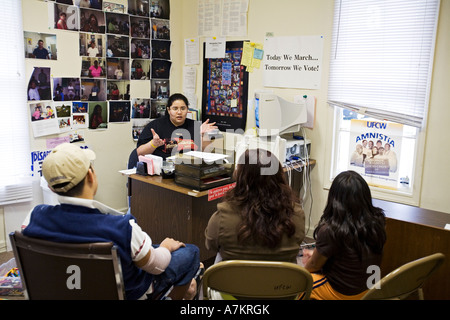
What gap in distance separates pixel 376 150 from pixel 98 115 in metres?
2.70

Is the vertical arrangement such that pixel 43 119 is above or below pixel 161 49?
below

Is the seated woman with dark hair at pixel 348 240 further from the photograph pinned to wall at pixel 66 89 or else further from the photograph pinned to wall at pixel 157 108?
the photograph pinned to wall at pixel 157 108

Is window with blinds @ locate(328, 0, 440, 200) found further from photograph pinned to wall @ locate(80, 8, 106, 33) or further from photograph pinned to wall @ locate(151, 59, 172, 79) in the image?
photograph pinned to wall @ locate(80, 8, 106, 33)

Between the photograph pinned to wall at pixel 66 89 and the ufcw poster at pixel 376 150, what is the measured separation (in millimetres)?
2614

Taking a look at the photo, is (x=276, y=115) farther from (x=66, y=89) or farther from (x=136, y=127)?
(x=66, y=89)

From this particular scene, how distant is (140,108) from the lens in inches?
166

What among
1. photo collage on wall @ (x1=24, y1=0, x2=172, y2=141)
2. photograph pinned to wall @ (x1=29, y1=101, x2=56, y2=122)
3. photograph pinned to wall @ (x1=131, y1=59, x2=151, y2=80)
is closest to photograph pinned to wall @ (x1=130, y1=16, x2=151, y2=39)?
photo collage on wall @ (x1=24, y1=0, x2=172, y2=141)

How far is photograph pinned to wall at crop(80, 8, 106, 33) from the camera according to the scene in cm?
361

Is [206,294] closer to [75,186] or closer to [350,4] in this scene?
[75,186]

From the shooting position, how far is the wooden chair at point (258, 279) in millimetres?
1378

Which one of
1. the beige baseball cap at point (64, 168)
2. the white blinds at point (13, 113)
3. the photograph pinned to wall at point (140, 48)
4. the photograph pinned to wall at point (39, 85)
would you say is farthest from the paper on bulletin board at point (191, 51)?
the beige baseball cap at point (64, 168)

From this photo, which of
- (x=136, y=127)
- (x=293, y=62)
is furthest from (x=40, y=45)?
(x=293, y=62)

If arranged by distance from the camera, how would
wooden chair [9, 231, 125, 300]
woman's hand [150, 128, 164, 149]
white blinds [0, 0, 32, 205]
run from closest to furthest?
1. wooden chair [9, 231, 125, 300]
2. white blinds [0, 0, 32, 205]
3. woman's hand [150, 128, 164, 149]

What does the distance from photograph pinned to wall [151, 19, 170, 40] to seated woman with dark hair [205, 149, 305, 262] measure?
3.00 metres
